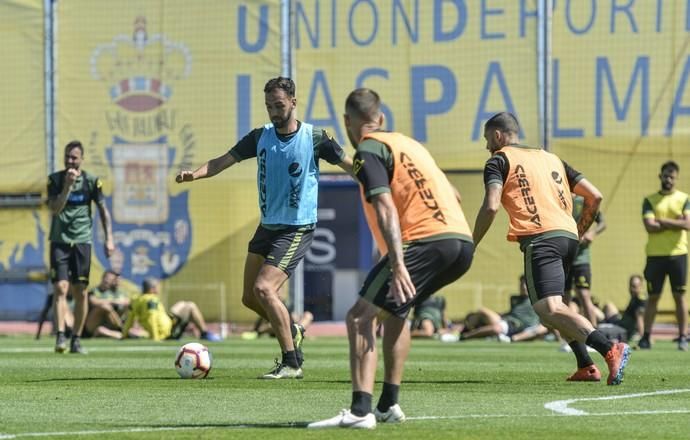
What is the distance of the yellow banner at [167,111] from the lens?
24891 millimetres

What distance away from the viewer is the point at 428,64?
24453mm

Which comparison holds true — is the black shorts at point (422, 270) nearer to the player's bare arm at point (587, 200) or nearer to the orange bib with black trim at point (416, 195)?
the orange bib with black trim at point (416, 195)

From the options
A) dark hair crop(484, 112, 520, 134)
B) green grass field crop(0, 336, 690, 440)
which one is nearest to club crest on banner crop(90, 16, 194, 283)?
green grass field crop(0, 336, 690, 440)

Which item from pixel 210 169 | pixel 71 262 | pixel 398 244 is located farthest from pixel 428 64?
pixel 398 244

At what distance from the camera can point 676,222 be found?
18.2 meters

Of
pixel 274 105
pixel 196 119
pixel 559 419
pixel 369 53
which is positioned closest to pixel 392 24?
pixel 369 53

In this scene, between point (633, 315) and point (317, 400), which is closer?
point (317, 400)

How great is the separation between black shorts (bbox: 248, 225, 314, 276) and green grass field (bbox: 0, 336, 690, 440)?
954 millimetres

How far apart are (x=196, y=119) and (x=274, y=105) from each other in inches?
554

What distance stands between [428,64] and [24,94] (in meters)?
7.33

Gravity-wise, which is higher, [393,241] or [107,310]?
[393,241]

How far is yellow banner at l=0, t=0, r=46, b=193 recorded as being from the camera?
25.3 m

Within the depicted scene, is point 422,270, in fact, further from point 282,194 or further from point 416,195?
point 282,194

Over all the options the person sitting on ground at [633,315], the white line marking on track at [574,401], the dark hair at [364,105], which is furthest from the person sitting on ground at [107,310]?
the dark hair at [364,105]
